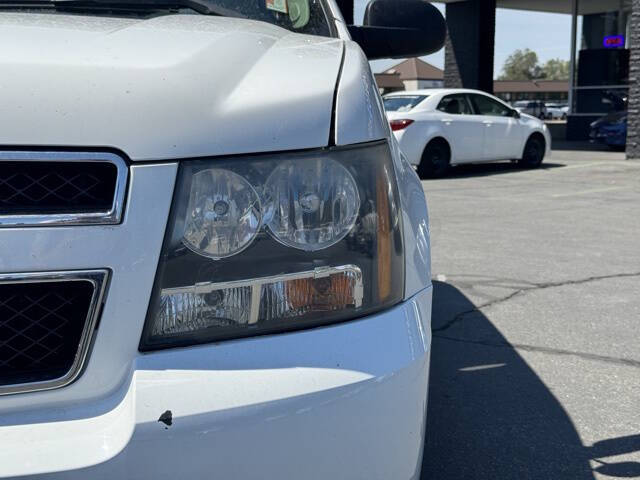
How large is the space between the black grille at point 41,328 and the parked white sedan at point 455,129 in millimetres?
11517

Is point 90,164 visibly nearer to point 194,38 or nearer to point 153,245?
point 153,245

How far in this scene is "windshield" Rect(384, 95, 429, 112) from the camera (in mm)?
13305

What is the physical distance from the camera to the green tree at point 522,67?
381 feet

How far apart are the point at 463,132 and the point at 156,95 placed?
12664mm

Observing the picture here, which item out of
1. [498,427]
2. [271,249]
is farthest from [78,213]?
[498,427]

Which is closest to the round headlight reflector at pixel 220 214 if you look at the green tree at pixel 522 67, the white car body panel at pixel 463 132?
the white car body panel at pixel 463 132

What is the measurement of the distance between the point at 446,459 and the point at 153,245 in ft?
5.65

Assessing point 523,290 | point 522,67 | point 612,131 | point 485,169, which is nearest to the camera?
point 523,290

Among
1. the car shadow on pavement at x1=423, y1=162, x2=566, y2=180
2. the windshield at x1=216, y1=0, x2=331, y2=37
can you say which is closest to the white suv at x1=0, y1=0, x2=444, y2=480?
the windshield at x1=216, y1=0, x2=331, y2=37

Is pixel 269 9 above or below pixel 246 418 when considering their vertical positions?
above

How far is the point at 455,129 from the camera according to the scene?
13609 mm

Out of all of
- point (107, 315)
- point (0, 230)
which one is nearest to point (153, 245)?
point (107, 315)

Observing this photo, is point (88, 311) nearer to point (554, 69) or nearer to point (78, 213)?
point (78, 213)

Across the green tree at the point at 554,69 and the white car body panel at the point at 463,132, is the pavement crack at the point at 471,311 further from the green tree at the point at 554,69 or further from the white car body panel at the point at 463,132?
the green tree at the point at 554,69
